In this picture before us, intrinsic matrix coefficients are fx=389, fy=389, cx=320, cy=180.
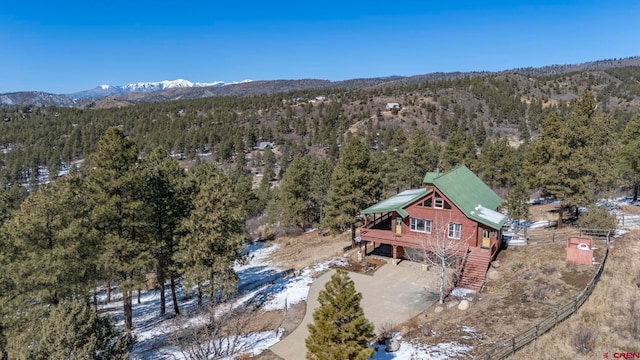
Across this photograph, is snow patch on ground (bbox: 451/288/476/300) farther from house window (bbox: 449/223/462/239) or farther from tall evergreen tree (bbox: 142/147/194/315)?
tall evergreen tree (bbox: 142/147/194/315)

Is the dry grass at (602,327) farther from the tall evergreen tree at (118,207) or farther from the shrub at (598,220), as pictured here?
the tall evergreen tree at (118,207)

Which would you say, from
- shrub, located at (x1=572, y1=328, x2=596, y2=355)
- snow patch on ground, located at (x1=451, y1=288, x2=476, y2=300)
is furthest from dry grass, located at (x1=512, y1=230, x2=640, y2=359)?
snow patch on ground, located at (x1=451, y1=288, x2=476, y2=300)

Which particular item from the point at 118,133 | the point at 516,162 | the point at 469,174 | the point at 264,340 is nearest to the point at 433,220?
the point at 469,174

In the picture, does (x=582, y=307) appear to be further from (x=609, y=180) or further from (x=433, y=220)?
(x=609, y=180)

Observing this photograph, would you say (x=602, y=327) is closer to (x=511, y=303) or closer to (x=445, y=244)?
(x=511, y=303)

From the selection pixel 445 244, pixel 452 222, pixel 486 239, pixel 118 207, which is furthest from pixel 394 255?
pixel 118 207

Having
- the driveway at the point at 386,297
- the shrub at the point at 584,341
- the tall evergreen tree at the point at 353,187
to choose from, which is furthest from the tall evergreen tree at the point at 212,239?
the shrub at the point at 584,341

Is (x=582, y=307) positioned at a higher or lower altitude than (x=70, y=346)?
lower
